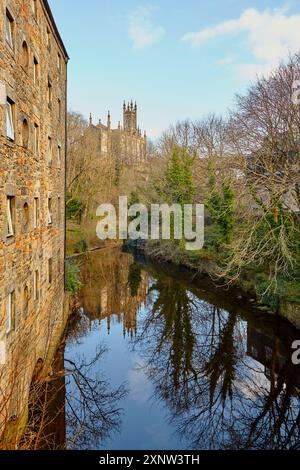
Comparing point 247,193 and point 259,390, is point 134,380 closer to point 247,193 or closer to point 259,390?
point 259,390

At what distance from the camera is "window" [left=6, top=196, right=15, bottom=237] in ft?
23.1

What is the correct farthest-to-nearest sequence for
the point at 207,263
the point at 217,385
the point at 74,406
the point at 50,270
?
1. the point at 207,263
2. the point at 50,270
3. the point at 217,385
4. the point at 74,406

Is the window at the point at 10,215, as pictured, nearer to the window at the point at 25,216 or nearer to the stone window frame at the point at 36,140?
the window at the point at 25,216

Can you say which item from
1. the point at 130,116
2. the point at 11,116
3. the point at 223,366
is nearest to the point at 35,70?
the point at 11,116

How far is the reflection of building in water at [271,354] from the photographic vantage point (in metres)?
10.7

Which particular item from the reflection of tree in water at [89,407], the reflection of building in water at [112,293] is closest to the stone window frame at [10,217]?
the reflection of tree in water at [89,407]

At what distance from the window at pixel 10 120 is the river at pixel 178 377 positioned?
6.50 metres

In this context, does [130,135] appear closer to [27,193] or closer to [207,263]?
[207,263]

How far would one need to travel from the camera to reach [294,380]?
10.2 metres

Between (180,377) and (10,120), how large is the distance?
832 cm

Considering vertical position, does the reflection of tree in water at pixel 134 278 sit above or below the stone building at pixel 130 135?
below

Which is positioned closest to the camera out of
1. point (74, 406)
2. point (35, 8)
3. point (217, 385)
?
point (74, 406)

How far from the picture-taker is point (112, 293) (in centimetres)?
2033
